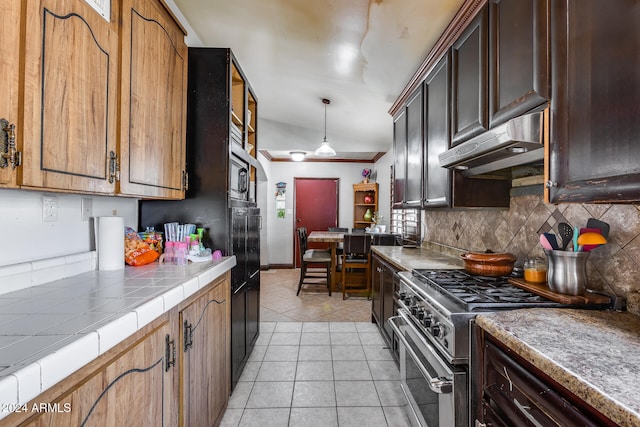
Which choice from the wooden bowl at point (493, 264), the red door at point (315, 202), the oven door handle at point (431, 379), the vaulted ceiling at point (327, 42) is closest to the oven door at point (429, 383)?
the oven door handle at point (431, 379)

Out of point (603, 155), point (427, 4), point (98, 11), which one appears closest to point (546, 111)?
point (603, 155)

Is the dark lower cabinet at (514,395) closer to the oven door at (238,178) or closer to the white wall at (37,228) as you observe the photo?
the oven door at (238,178)

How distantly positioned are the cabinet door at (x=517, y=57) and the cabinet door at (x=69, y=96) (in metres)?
1.69

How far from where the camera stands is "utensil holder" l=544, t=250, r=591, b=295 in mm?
1175

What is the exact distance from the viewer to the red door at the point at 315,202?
6.59 meters

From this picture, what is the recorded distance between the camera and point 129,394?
2.93 ft

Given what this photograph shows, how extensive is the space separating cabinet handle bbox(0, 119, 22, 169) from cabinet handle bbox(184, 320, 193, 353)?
810 mm

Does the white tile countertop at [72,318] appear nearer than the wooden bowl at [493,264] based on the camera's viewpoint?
Yes

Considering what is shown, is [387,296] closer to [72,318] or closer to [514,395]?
[514,395]

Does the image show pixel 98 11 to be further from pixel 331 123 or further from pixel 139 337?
pixel 331 123

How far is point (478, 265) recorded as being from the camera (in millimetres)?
1673

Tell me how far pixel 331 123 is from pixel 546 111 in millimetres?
3955

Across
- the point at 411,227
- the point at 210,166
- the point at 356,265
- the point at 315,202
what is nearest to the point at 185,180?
the point at 210,166

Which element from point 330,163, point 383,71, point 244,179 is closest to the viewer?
point 244,179
